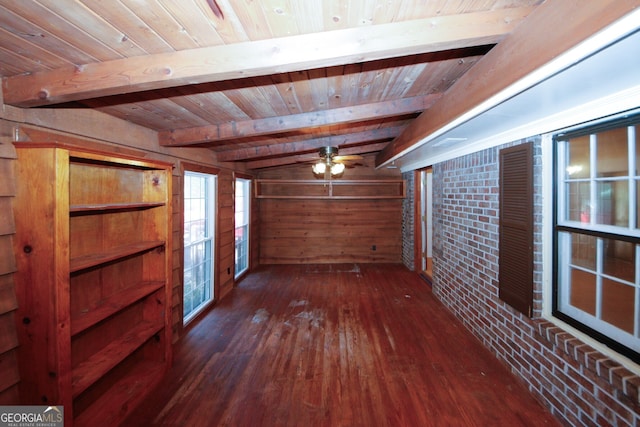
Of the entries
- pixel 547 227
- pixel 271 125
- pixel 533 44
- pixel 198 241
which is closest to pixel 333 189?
pixel 198 241

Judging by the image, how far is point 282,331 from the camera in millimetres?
3055

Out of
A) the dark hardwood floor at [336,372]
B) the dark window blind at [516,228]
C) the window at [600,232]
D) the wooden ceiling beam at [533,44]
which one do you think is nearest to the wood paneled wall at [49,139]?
the dark hardwood floor at [336,372]

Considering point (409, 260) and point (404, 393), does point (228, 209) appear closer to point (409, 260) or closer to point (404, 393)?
point (404, 393)

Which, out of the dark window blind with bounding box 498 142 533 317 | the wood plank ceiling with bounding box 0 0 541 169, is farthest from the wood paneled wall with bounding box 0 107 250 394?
the dark window blind with bounding box 498 142 533 317

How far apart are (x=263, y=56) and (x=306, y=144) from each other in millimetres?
2592

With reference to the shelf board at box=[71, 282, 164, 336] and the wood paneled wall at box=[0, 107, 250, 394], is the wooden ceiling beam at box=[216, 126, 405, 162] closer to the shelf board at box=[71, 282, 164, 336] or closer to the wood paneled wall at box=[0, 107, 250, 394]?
the wood paneled wall at box=[0, 107, 250, 394]

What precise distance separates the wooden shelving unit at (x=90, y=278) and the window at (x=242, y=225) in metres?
2.66

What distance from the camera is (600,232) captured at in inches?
66.9

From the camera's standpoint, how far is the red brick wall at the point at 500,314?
5.10 ft

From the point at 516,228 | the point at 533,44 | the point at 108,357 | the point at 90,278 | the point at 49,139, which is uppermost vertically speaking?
the point at 533,44

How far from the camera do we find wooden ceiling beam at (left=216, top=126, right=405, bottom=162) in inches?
148

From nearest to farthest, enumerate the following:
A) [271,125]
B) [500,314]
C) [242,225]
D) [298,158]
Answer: [500,314], [271,125], [298,158], [242,225]

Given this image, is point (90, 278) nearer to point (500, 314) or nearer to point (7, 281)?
point (7, 281)

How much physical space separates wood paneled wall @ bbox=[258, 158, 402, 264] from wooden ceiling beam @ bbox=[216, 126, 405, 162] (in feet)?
7.16
